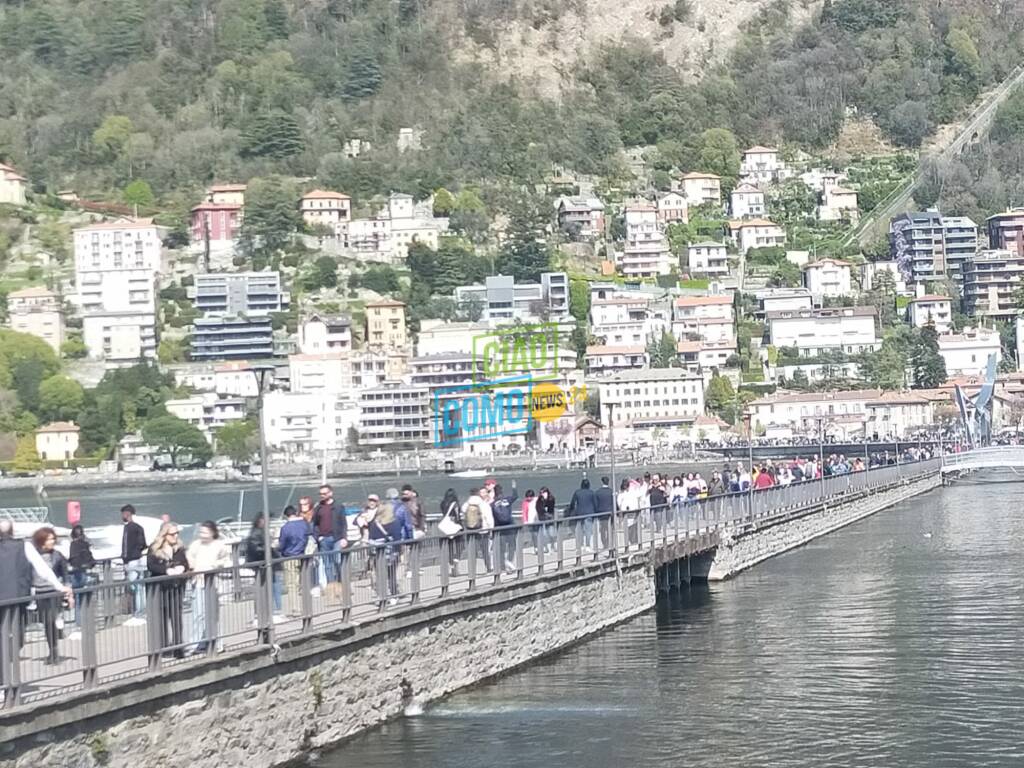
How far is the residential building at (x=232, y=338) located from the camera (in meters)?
179

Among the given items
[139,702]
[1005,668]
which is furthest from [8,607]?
[1005,668]

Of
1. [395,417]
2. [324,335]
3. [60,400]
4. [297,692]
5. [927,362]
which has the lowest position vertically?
[297,692]

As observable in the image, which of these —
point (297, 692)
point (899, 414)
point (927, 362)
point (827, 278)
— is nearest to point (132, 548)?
point (297, 692)

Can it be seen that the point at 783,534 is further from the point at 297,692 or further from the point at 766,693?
the point at 297,692

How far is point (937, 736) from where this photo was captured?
18.5 m

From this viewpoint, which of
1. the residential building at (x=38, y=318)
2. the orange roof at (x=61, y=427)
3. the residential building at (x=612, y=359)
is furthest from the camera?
the residential building at (x=38, y=318)

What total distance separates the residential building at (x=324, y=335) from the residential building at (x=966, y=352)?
55.8m

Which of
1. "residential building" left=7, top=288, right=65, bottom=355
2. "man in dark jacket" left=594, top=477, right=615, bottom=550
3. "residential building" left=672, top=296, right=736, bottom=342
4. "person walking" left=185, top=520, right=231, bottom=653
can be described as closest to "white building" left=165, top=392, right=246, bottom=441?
"residential building" left=7, top=288, right=65, bottom=355

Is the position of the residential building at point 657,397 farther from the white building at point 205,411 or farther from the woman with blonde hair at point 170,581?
the woman with blonde hair at point 170,581

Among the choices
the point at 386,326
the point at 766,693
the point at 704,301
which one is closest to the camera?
the point at 766,693

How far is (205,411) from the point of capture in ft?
543

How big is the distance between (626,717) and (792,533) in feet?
80.2

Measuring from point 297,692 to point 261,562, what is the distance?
4.05 feet

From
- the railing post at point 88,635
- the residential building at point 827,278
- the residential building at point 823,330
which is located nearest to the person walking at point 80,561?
the railing post at point 88,635
